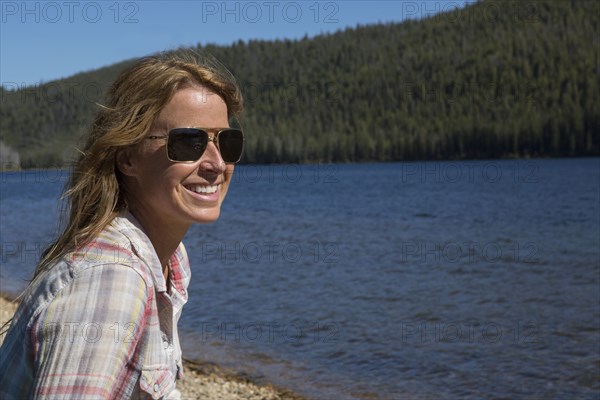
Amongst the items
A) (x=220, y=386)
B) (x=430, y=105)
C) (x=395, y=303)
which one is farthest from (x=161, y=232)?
(x=430, y=105)

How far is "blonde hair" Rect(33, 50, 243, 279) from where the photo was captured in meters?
1.94

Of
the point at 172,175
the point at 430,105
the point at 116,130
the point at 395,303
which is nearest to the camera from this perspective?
the point at 116,130

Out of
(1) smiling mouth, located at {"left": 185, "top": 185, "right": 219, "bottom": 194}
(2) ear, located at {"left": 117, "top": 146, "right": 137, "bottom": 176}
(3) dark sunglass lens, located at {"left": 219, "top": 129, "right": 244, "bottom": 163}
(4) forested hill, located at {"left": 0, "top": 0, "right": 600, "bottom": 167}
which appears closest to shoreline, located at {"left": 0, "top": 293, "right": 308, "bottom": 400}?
(3) dark sunglass lens, located at {"left": 219, "top": 129, "right": 244, "bottom": 163}

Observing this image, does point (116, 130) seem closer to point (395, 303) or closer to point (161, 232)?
point (161, 232)

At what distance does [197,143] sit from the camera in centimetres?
205

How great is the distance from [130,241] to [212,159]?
48cm

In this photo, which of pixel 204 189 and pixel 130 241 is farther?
pixel 204 189

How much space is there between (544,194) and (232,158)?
198 feet

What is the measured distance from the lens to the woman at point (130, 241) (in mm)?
1578

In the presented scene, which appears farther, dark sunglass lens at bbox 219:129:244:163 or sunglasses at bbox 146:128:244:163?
dark sunglass lens at bbox 219:129:244:163

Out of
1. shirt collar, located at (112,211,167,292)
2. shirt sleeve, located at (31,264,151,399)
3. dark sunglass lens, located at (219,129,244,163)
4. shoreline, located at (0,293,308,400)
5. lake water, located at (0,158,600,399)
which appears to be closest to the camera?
shirt sleeve, located at (31,264,151,399)

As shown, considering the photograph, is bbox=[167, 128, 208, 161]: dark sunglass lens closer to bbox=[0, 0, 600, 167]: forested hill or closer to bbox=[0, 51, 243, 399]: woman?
bbox=[0, 51, 243, 399]: woman

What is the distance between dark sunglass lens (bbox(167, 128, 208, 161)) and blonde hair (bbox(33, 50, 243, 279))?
0.29ft

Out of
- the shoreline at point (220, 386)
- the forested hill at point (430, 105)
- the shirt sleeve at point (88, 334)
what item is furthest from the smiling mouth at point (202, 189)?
the forested hill at point (430, 105)
